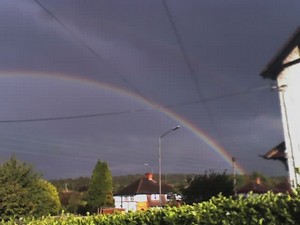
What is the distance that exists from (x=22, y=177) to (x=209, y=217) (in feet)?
52.1

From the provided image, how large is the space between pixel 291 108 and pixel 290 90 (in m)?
0.76

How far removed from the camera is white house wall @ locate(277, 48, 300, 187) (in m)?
16.6

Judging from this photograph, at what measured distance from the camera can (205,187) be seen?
22.1m

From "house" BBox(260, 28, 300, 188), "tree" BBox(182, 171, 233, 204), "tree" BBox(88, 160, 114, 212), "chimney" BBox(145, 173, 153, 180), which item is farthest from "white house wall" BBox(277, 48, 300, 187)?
"chimney" BBox(145, 173, 153, 180)

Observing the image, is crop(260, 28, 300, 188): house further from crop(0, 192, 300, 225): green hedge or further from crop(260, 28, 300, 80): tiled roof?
crop(0, 192, 300, 225): green hedge

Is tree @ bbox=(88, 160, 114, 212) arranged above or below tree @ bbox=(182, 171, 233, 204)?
above

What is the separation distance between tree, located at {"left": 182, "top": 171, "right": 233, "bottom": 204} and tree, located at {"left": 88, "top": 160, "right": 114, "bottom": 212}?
127ft

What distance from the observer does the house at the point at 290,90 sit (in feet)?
54.9

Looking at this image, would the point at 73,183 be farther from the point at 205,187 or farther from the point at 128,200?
the point at 205,187

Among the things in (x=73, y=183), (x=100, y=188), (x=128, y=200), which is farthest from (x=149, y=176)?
(x=73, y=183)

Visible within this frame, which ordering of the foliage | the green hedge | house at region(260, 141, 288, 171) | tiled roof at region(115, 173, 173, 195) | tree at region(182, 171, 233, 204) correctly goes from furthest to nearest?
the foliage → tiled roof at region(115, 173, 173, 195) → tree at region(182, 171, 233, 204) → house at region(260, 141, 288, 171) → the green hedge

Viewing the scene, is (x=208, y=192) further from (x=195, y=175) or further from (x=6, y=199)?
(x=6, y=199)

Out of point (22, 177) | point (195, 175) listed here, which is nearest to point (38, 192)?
point (22, 177)

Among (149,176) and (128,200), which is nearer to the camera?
(128,200)
